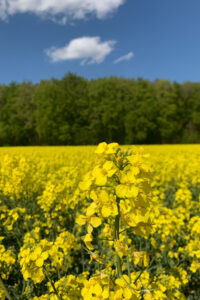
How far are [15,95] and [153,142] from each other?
23.4 metres

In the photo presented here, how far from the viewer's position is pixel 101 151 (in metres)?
1.30

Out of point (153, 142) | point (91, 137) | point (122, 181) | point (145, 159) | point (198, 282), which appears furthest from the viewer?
point (153, 142)

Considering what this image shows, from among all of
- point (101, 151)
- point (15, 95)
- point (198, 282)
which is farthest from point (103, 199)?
point (15, 95)

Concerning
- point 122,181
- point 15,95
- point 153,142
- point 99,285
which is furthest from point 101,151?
point 15,95

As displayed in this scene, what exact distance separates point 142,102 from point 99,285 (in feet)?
124

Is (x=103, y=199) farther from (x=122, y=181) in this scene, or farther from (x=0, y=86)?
(x=0, y=86)

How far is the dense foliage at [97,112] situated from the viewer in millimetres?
35688

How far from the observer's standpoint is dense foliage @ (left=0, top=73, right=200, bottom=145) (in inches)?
1405

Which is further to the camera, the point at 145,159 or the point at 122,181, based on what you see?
the point at 145,159

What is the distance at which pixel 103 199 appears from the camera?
4.14 feet

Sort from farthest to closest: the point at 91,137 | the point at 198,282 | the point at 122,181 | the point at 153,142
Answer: the point at 153,142, the point at 91,137, the point at 198,282, the point at 122,181

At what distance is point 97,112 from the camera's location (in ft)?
121

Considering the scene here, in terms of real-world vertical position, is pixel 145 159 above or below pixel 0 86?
below

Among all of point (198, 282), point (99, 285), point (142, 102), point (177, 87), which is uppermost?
point (177, 87)
